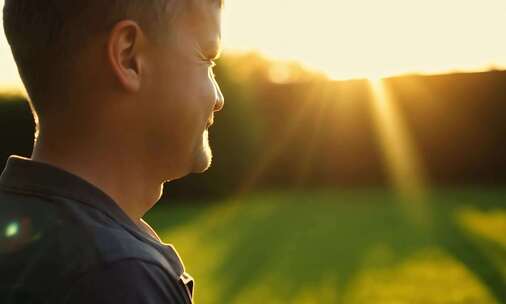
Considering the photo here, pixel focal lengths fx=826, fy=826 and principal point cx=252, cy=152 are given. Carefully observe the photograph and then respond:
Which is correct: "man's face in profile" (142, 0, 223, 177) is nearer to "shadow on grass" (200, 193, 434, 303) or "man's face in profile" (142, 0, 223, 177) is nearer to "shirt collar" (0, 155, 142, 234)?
"shirt collar" (0, 155, 142, 234)

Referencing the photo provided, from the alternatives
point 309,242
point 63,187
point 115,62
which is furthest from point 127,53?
point 309,242

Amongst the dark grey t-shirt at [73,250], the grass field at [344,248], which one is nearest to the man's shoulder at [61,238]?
the dark grey t-shirt at [73,250]

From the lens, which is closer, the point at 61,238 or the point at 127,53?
the point at 61,238

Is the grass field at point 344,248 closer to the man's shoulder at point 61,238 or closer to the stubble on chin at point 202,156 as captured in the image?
the stubble on chin at point 202,156

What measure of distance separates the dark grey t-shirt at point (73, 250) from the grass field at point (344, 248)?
5.01 metres

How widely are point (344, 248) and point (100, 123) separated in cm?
750

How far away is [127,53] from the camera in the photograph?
1.15 meters

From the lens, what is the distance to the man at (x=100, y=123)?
1007 mm

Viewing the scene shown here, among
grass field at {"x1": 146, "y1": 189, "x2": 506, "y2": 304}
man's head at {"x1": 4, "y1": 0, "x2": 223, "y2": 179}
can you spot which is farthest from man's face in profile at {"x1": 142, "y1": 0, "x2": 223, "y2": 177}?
grass field at {"x1": 146, "y1": 189, "x2": 506, "y2": 304}

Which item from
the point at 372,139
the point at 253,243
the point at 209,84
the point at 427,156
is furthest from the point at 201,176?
the point at 209,84

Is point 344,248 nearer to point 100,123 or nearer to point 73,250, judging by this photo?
point 100,123

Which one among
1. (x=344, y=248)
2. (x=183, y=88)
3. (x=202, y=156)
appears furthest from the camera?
(x=344, y=248)

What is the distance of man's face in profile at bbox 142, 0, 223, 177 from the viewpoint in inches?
46.7

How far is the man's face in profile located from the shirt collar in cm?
14
